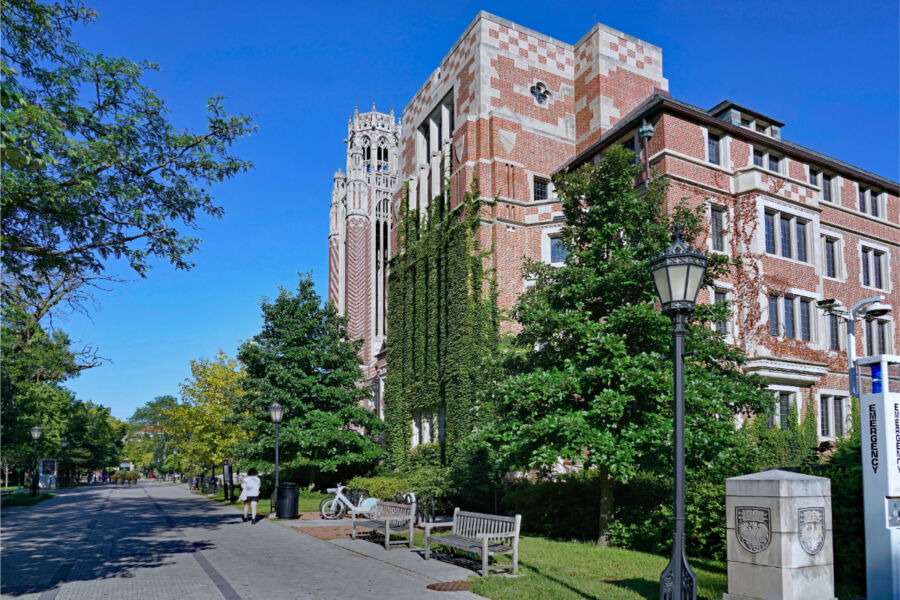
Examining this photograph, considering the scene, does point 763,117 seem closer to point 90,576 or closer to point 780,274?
point 780,274

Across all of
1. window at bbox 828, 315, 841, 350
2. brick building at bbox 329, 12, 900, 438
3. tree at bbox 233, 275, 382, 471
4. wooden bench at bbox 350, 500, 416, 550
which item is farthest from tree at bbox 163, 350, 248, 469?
window at bbox 828, 315, 841, 350

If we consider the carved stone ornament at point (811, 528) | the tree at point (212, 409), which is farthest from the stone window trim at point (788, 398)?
the tree at point (212, 409)

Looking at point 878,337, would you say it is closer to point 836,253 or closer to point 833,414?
point 836,253

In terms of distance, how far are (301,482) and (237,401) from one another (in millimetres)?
4986

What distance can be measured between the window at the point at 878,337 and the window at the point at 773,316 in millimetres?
6465

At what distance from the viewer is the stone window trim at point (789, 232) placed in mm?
24000

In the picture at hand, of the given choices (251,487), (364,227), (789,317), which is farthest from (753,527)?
(364,227)

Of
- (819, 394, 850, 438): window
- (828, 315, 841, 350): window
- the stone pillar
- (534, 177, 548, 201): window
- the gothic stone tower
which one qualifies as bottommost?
the stone pillar

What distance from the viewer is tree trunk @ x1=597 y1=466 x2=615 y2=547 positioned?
14.4 metres

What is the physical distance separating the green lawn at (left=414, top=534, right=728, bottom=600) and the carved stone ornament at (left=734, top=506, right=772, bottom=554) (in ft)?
5.39

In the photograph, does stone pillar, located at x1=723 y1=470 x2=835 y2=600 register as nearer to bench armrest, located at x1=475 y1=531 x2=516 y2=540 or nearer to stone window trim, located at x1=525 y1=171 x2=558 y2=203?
bench armrest, located at x1=475 y1=531 x2=516 y2=540

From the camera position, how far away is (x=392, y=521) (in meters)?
15.2

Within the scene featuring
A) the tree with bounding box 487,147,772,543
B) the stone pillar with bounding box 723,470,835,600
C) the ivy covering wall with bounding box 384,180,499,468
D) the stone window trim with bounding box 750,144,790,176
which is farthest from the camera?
the ivy covering wall with bounding box 384,180,499,468

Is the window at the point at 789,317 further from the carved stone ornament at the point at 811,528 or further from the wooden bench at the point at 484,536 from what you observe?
the carved stone ornament at the point at 811,528
